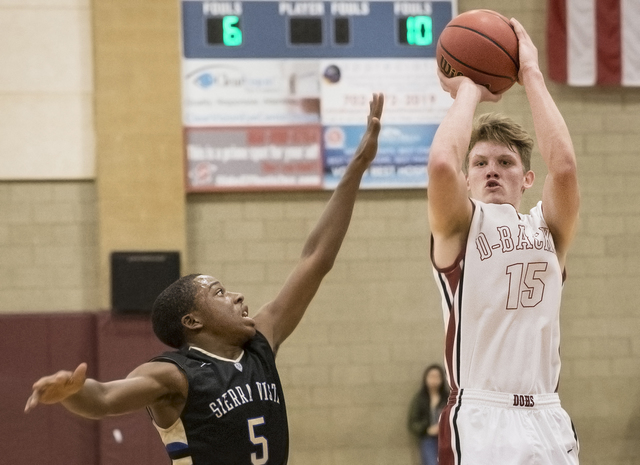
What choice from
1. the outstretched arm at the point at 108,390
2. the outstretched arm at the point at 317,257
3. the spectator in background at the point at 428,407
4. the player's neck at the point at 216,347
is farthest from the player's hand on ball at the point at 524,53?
the spectator in background at the point at 428,407

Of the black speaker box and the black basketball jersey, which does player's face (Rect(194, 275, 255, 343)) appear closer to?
the black basketball jersey

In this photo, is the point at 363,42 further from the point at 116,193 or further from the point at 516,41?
the point at 516,41

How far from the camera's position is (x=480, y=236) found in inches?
102

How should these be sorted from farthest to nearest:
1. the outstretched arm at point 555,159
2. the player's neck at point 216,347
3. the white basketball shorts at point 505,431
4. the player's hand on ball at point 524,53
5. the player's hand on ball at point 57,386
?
1. the player's neck at point 216,347
2. the player's hand on ball at point 524,53
3. the outstretched arm at point 555,159
4. the white basketball shorts at point 505,431
5. the player's hand on ball at point 57,386

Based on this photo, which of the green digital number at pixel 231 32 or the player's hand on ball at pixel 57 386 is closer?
the player's hand on ball at pixel 57 386

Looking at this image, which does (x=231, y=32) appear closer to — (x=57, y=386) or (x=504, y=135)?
(x=504, y=135)

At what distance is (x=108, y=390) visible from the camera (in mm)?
2479

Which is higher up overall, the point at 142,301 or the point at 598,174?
the point at 598,174

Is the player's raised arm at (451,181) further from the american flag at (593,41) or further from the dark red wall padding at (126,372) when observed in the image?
the american flag at (593,41)

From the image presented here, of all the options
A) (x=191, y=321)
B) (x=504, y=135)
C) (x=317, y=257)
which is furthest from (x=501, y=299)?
(x=191, y=321)

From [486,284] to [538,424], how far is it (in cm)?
44

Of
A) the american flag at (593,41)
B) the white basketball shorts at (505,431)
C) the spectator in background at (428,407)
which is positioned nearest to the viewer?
the white basketball shorts at (505,431)

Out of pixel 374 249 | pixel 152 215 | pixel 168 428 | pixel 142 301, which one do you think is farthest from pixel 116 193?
pixel 168 428

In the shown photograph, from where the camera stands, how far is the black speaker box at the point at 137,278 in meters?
7.45
